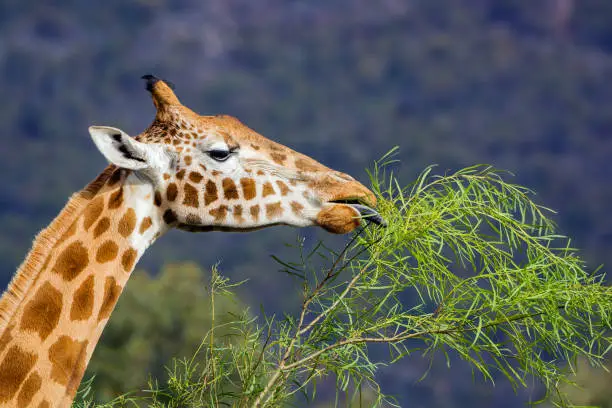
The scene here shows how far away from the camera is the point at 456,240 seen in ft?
12.8

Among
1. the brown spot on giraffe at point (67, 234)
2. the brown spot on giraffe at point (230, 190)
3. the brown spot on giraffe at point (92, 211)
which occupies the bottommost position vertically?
the brown spot on giraffe at point (67, 234)

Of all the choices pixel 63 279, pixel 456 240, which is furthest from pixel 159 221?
pixel 456 240

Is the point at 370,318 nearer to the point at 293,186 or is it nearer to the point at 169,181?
the point at 293,186

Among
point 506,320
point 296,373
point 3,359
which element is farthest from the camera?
point 296,373

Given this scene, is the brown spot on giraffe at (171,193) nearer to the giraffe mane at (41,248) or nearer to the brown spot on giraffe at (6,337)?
the giraffe mane at (41,248)

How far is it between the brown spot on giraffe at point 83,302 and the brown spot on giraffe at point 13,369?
226 mm

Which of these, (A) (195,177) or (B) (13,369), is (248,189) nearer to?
(A) (195,177)

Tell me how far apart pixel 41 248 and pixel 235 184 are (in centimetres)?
84

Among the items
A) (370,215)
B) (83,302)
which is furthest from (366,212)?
(83,302)

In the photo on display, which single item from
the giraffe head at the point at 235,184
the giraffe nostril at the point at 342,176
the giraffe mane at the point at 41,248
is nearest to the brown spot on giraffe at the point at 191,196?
the giraffe head at the point at 235,184

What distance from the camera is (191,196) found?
148 inches

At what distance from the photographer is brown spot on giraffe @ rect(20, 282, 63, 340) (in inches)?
137

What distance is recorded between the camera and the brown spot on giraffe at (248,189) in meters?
3.80

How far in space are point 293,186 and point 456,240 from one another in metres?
0.76
